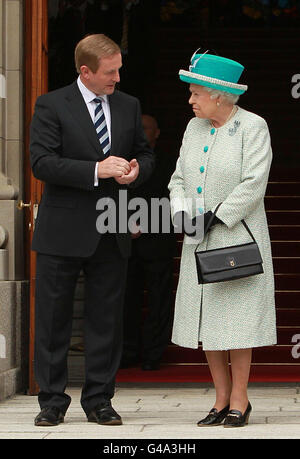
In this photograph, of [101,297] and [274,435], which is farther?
[101,297]

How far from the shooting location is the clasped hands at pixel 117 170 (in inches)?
227

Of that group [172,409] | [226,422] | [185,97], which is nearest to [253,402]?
[172,409]

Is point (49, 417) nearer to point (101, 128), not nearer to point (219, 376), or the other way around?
point (219, 376)

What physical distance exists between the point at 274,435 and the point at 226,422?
0.34 m

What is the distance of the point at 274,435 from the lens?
215 inches

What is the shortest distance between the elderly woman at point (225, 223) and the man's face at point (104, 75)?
34 cm

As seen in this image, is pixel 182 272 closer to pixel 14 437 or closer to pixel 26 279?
pixel 14 437

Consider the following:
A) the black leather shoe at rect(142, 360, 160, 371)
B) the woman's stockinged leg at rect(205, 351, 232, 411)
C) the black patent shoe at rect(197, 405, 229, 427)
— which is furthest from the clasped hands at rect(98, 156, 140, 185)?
the black leather shoe at rect(142, 360, 160, 371)

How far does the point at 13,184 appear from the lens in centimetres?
774

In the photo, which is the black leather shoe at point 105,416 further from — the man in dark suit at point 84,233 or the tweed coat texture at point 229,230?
the tweed coat texture at point 229,230

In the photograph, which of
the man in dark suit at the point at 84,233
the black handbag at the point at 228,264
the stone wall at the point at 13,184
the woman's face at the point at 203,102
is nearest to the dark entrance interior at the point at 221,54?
the stone wall at the point at 13,184

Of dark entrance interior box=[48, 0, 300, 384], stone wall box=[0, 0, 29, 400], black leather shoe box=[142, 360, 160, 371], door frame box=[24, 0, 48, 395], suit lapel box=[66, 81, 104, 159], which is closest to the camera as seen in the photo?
suit lapel box=[66, 81, 104, 159]

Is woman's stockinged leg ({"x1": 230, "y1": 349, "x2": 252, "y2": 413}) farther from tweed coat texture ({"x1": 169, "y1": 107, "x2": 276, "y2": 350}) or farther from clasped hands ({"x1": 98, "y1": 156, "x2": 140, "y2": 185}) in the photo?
clasped hands ({"x1": 98, "y1": 156, "x2": 140, "y2": 185})

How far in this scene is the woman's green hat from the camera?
5.84m
